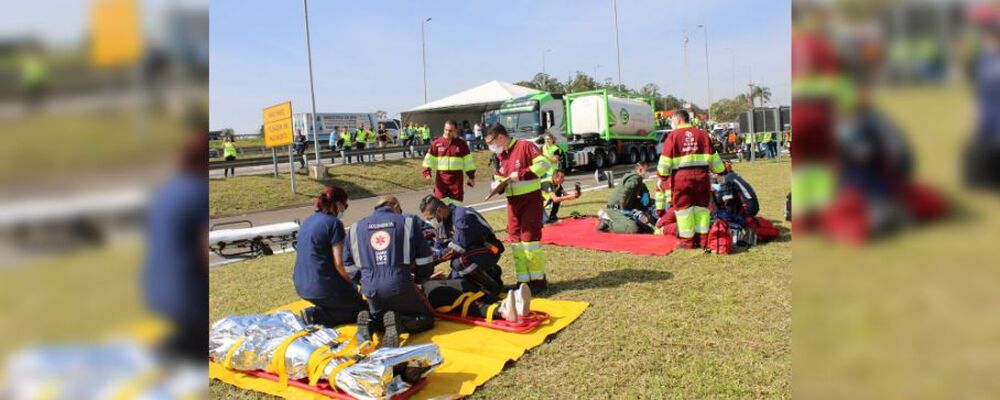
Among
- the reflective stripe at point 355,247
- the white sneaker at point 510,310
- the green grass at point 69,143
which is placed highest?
the green grass at point 69,143

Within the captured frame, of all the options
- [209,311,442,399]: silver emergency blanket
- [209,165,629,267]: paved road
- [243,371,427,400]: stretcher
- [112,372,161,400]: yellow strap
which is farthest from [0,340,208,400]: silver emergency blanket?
[209,165,629,267]: paved road

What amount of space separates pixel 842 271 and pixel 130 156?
0.69 m

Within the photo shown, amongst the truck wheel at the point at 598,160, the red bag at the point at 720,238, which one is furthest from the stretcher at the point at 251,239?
the truck wheel at the point at 598,160

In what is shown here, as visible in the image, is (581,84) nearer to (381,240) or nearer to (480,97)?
(480,97)

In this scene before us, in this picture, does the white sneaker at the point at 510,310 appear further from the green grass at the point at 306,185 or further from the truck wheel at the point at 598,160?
the truck wheel at the point at 598,160

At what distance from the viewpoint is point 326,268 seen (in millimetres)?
5117

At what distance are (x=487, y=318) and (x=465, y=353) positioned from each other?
0.70 metres

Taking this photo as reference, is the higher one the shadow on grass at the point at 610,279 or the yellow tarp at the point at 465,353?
the shadow on grass at the point at 610,279

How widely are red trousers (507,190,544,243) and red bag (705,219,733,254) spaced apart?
2393 mm

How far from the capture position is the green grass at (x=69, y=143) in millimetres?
555

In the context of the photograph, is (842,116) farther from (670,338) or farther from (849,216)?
(670,338)

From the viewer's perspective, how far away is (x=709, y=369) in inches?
159

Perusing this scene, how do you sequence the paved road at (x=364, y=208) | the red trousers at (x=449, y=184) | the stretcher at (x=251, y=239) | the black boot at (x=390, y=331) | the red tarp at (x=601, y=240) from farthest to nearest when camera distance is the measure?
the paved road at (x=364, y=208), the stretcher at (x=251, y=239), the red trousers at (x=449, y=184), the red tarp at (x=601, y=240), the black boot at (x=390, y=331)

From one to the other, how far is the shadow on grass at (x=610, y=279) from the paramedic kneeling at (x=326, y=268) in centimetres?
206
